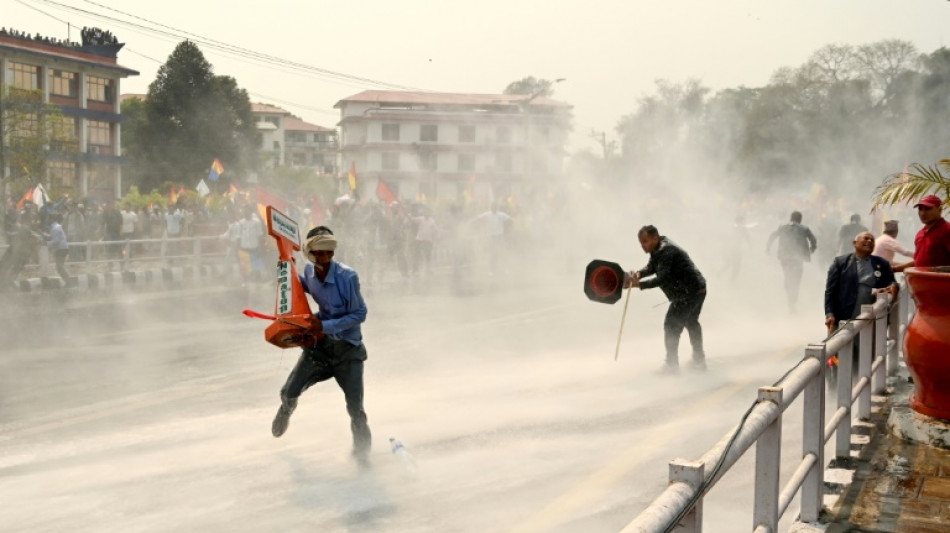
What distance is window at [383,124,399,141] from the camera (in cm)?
8362

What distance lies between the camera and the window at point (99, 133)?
214 ft

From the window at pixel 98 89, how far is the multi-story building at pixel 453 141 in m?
16.3

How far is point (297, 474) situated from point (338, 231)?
18.4 meters

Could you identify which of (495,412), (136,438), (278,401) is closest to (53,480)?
(136,438)

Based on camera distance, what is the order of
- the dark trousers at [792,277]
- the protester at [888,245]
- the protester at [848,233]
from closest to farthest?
the protester at [888,245]
the dark trousers at [792,277]
the protester at [848,233]

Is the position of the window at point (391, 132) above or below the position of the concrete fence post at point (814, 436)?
above

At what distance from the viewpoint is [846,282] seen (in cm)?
888

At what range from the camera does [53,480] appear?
20.8 feet

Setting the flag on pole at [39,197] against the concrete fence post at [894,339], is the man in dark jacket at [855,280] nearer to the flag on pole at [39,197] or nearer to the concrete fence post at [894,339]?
the concrete fence post at [894,339]

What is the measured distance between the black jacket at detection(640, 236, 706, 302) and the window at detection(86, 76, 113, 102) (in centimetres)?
5970

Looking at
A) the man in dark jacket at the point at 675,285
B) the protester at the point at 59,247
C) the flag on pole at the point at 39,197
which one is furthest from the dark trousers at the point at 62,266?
the man in dark jacket at the point at 675,285


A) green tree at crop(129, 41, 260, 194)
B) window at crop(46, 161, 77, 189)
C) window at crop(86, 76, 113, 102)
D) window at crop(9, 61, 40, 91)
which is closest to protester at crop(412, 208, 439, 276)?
window at crop(46, 161, 77, 189)

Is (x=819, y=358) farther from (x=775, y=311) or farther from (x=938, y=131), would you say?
(x=938, y=131)

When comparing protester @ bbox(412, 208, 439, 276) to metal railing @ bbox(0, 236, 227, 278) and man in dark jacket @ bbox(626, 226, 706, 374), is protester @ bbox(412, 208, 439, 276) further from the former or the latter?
man in dark jacket @ bbox(626, 226, 706, 374)
